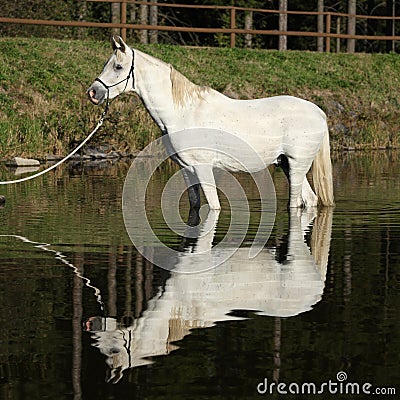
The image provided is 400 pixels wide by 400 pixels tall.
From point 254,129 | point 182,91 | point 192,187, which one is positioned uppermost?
point 182,91

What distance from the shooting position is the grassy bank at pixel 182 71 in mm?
27500

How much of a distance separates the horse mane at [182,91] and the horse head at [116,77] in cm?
50

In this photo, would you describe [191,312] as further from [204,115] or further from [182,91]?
[182,91]

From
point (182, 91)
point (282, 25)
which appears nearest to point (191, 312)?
point (182, 91)

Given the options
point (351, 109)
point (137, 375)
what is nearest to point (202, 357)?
point (137, 375)

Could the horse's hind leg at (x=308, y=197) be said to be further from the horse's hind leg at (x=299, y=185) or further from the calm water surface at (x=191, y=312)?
the calm water surface at (x=191, y=312)

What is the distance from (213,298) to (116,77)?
6052mm

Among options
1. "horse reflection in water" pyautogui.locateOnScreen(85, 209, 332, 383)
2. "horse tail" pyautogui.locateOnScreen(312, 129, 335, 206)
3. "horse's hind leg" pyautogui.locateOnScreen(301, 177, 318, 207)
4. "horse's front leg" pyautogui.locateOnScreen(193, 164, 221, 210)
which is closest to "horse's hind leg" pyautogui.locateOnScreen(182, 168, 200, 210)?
"horse's front leg" pyautogui.locateOnScreen(193, 164, 221, 210)

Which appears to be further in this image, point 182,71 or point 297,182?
point 182,71

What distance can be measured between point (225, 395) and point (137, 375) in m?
0.58

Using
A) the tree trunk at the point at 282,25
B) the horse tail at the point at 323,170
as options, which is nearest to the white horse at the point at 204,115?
the horse tail at the point at 323,170

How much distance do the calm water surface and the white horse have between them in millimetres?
893

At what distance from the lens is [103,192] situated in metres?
18.1

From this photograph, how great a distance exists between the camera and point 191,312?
830 cm
